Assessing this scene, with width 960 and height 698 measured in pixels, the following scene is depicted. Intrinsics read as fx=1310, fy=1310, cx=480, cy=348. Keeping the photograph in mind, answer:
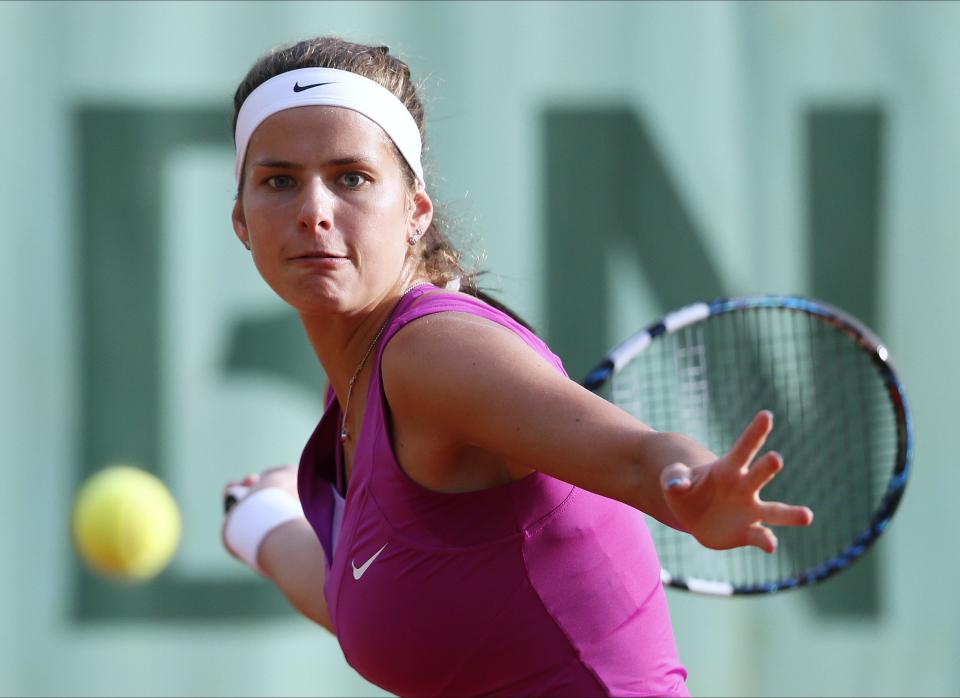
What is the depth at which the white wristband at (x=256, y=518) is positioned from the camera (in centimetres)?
220

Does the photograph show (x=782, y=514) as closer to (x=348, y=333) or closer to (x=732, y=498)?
(x=732, y=498)

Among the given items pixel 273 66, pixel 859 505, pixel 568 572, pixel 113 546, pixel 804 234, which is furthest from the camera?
pixel 804 234

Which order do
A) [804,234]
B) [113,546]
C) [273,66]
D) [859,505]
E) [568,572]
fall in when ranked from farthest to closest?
[804,234], [859,505], [113,546], [273,66], [568,572]

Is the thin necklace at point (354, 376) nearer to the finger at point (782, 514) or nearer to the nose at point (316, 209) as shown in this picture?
the nose at point (316, 209)

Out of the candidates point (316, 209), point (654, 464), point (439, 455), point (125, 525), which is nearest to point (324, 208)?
point (316, 209)

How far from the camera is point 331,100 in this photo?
1.58 metres

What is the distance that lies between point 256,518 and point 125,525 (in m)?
0.71

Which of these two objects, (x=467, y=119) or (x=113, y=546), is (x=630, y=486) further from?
(x=467, y=119)

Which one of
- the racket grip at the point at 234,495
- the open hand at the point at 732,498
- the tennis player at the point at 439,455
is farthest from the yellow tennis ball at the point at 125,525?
the open hand at the point at 732,498

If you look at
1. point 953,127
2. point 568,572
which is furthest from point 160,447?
point 953,127

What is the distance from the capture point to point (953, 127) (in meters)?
3.23

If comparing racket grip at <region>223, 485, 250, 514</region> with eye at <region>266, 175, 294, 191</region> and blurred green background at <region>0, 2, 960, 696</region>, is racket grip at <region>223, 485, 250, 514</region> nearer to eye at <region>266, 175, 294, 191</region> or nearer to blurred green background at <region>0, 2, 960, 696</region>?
blurred green background at <region>0, 2, 960, 696</region>

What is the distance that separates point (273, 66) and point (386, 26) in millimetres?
1483

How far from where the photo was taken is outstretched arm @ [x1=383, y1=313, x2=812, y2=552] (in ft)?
3.22
